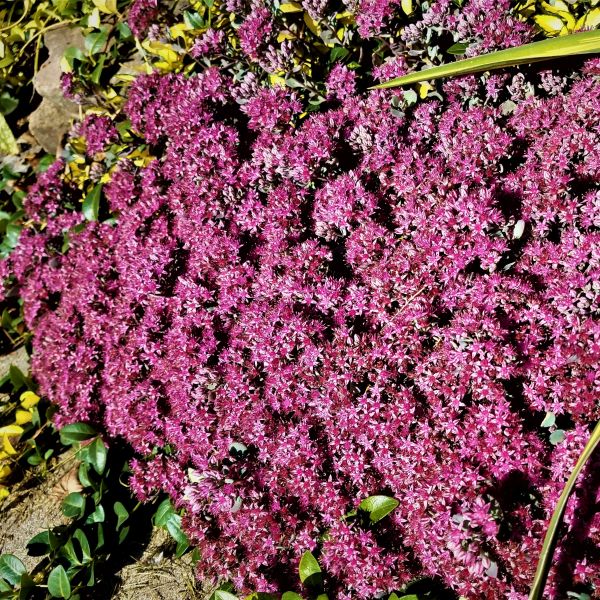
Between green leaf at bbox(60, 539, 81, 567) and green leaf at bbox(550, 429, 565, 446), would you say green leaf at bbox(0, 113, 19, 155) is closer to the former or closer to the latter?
green leaf at bbox(60, 539, 81, 567)

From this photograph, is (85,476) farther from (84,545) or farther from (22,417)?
(22,417)

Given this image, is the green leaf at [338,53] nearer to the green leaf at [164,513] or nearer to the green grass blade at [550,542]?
the green grass blade at [550,542]

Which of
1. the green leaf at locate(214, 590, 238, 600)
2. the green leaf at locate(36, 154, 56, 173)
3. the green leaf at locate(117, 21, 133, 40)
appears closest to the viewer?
the green leaf at locate(214, 590, 238, 600)

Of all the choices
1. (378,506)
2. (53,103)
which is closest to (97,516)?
(378,506)

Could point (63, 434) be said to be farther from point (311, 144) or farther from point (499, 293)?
point (499, 293)

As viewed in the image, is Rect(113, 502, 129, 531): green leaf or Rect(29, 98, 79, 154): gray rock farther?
Rect(29, 98, 79, 154): gray rock

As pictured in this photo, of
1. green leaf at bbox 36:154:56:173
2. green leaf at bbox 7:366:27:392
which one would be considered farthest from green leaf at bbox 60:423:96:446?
green leaf at bbox 36:154:56:173

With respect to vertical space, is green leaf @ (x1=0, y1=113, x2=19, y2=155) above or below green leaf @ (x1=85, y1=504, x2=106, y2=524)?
above
